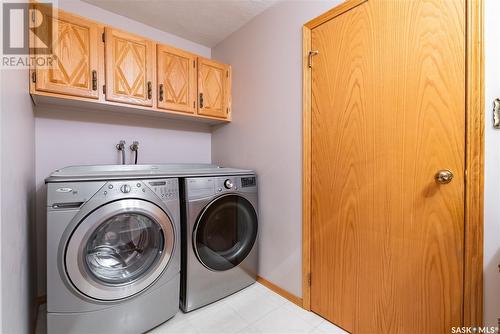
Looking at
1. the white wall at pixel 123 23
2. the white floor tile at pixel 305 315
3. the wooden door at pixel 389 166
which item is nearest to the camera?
the wooden door at pixel 389 166

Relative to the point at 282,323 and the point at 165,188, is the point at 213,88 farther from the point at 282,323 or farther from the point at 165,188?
the point at 282,323

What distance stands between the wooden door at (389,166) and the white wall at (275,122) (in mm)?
144

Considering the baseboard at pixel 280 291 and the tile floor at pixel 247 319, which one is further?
the baseboard at pixel 280 291

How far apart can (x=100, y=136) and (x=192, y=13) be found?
1.29 meters

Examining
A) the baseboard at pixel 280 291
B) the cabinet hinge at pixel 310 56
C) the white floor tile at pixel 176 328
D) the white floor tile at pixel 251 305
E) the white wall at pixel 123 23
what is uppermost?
the white wall at pixel 123 23

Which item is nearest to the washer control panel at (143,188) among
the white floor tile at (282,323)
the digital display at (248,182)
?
the digital display at (248,182)

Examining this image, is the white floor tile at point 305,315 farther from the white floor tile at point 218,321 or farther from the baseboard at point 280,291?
the white floor tile at point 218,321

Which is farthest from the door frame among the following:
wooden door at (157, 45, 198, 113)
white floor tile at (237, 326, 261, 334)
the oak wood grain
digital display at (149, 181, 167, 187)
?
wooden door at (157, 45, 198, 113)

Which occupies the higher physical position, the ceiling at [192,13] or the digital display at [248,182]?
the ceiling at [192,13]

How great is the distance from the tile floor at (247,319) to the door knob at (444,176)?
106cm

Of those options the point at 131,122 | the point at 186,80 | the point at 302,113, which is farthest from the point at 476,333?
the point at 131,122

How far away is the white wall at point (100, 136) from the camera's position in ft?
5.33

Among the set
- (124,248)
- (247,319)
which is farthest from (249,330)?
(124,248)

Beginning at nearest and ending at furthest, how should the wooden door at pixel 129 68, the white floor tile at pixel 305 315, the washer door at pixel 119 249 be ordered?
the washer door at pixel 119 249 → the white floor tile at pixel 305 315 → the wooden door at pixel 129 68
